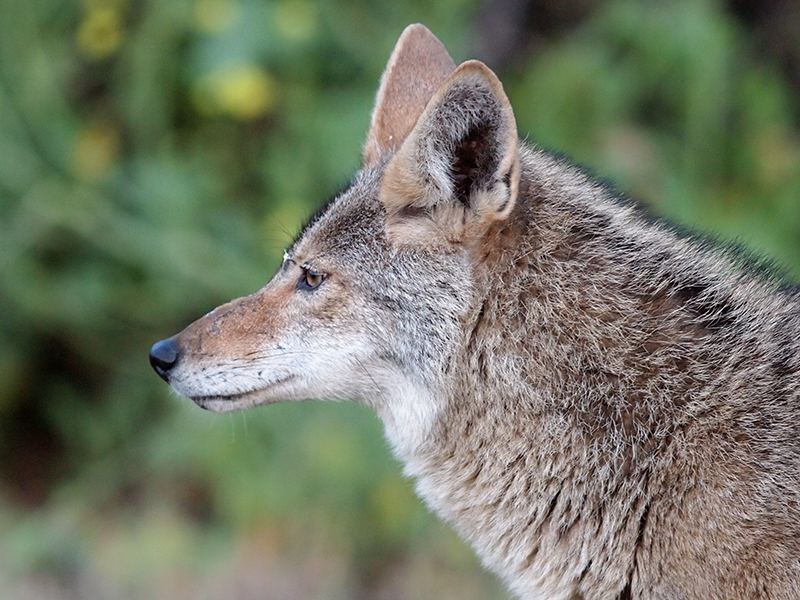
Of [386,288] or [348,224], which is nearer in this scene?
[386,288]

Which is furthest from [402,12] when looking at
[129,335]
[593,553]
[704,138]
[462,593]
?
[593,553]

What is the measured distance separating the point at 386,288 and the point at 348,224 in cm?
35

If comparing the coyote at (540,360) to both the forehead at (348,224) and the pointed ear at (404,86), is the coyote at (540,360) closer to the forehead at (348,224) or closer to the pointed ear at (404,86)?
the forehead at (348,224)

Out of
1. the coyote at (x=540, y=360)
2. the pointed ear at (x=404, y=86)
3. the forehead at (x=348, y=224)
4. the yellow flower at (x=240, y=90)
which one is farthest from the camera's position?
the yellow flower at (x=240, y=90)

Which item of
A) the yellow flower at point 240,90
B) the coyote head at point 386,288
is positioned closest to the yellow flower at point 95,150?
the yellow flower at point 240,90

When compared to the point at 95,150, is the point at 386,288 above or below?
above

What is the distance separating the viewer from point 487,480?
11.5ft

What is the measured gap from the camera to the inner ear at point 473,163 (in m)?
3.36

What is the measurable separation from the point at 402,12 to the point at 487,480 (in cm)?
577

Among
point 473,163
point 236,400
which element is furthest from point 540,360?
point 236,400

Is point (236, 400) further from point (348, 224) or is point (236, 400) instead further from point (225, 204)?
point (225, 204)

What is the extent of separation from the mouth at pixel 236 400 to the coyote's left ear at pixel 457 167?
2.81 feet

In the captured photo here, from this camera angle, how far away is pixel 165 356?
152 inches

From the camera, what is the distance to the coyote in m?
3.11
